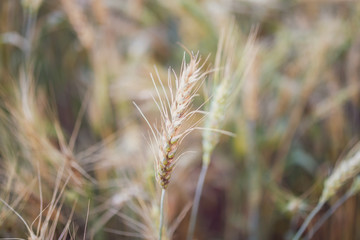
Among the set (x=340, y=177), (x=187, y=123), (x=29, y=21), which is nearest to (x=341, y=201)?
(x=340, y=177)

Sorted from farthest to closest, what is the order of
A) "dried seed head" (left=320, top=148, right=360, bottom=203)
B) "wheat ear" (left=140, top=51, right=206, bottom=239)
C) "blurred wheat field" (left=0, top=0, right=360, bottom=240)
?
"blurred wheat field" (left=0, top=0, right=360, bottom=240)
"dried seed head" (left=320, top=148, right=360, bottom=203)
"wheat ear" (left=140, top=51, right=206, bottom=239)

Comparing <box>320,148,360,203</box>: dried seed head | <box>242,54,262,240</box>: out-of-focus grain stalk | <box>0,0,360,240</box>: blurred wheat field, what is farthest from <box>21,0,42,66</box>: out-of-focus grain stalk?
<box>320,148,360,203</box>: dried seed head

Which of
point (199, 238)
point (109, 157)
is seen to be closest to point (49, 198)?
point (109, 157)

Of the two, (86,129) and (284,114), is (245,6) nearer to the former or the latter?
(284,114)

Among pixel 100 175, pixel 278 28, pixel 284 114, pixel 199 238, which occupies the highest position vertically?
pixel 278 28

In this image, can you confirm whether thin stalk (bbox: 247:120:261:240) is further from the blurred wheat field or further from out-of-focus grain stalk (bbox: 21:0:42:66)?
out-of-focus grain stalk (bbox: 21:0:42:66)

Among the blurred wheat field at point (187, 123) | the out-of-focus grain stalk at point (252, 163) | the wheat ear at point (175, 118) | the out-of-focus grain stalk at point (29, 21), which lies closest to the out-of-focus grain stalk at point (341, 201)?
the blurred wheat field at point (187, 123)

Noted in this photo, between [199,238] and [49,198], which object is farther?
[199,238]

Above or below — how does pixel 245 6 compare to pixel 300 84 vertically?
above

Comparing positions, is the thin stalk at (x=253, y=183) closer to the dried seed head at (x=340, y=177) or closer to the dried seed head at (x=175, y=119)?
the dried seed head at (x=340, y=177)
